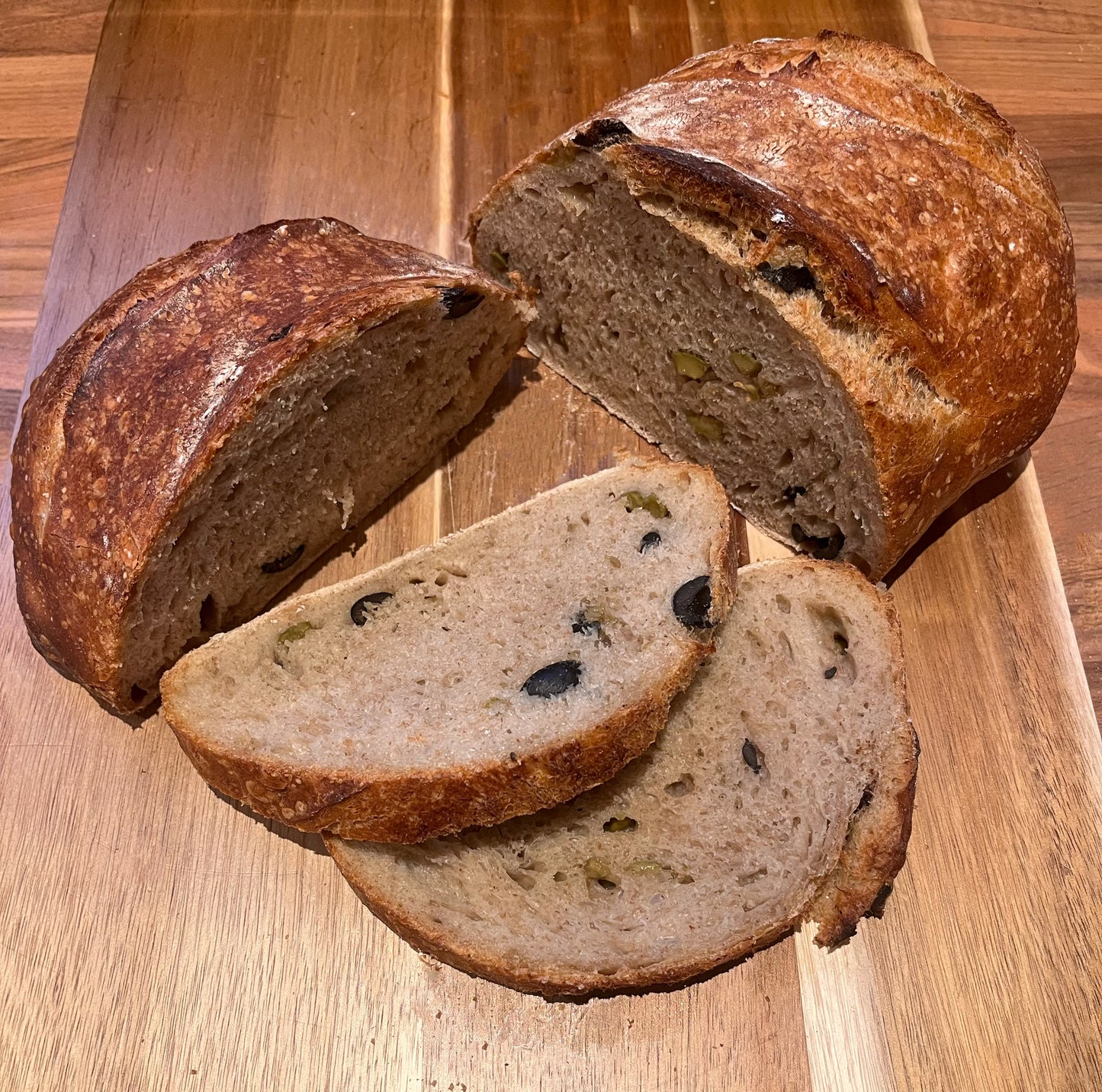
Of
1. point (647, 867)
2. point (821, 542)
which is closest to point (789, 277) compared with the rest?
point (821, 542)

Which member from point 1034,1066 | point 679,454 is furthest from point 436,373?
point 1034,1066

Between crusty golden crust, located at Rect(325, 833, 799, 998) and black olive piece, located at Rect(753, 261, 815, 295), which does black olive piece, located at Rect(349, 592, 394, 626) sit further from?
black olive piece, located at Rect(753, 261, 815, 295)

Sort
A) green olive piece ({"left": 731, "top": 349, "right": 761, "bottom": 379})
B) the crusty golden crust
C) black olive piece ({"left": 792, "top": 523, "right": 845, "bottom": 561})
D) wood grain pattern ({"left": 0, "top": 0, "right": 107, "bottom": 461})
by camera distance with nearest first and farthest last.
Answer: the crusty golden crust, green olive piece ({"left": 731, "top": 349, "right": 761, "bottom": 379}), black olive piece ({"left": 792, "top": 523, "right": 845, "bottom": 561}), wood grain pattern ({"left": 0, "top": 0, "right": 107, "bottom": 461})

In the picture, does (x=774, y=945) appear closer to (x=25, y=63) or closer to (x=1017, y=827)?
(x=1017, y=827)

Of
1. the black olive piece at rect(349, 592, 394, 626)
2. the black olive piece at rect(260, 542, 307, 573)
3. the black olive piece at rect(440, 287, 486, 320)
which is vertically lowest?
the black olive piece at rect(260, 542, 307, 573)

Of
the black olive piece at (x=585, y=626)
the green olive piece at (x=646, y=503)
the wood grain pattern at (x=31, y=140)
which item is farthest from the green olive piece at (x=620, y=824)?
the wood grain pattern at (x=31, y=140)

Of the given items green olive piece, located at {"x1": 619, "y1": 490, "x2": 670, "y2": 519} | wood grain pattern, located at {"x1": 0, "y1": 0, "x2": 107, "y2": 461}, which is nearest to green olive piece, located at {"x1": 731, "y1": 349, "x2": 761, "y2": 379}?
green olive piece, located at {"x1": 619, "y1": 490, "x2": 670, "y2": 519}

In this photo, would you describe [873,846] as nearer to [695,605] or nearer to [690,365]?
[695,605]
